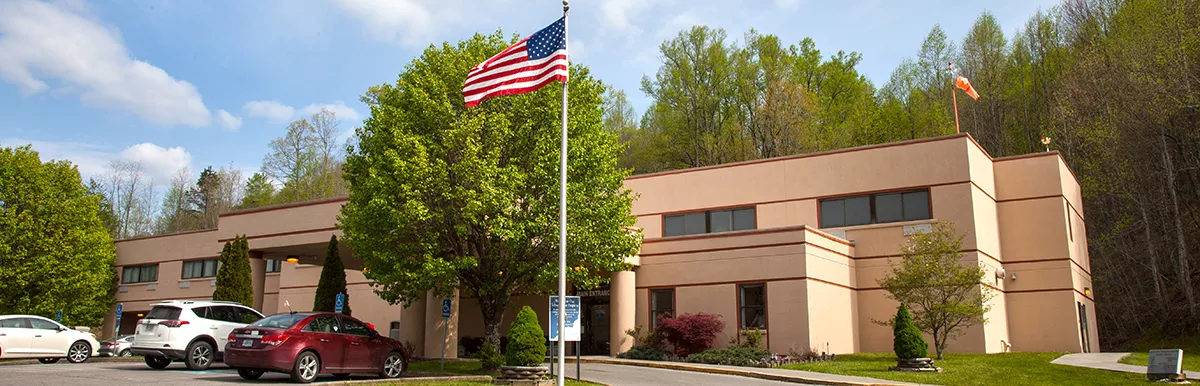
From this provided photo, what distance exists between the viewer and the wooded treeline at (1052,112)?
35312mm

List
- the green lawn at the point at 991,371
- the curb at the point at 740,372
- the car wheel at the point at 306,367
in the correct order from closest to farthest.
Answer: the car wheel at the point at 306,367
the curb at the point at 740,372
the green lawn at the point at 991,371

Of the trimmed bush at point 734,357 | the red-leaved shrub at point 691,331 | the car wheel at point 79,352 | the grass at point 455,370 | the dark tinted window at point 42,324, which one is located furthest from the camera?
the red-leaved shrub at point 691,331

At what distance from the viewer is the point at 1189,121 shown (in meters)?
35.1

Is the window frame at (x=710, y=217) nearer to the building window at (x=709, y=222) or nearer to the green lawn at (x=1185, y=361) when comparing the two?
the building window at (x=709, y=222)

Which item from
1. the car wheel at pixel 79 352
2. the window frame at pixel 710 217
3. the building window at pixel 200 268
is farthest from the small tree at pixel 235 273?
the window frame at pixel 710 217

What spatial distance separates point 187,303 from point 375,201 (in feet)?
16.1

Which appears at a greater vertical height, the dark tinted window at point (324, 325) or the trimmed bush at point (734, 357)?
the dark tinted window at point (324, 325)

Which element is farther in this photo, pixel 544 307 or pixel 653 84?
pixel 653 84

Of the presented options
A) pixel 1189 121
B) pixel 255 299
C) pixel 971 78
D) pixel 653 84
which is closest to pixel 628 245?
pixel 255 299

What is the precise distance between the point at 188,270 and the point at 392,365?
3045 cm

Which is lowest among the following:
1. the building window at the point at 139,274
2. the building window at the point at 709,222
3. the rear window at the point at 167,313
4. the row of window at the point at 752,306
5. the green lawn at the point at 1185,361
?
the green lawn at the point at 1185,361

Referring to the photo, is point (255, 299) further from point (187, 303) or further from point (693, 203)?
point (693, 203)

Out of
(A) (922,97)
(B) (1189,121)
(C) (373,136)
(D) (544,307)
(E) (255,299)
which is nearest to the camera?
(C) (373,136)

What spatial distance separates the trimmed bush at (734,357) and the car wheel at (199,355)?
1288cm
